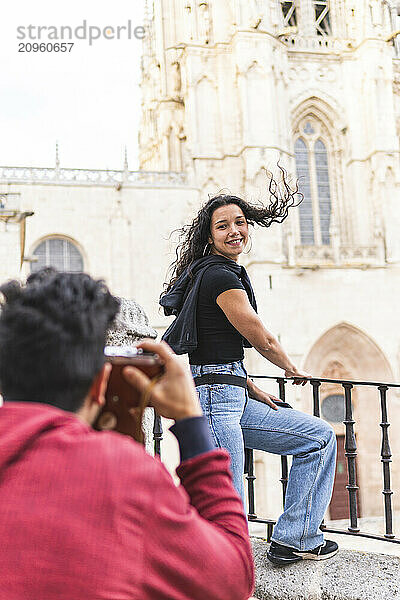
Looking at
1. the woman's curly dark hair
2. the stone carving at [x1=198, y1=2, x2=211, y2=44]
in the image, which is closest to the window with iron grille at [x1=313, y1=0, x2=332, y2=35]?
the stone carving at [x1=198, y1=2, x2=211, y2=44]

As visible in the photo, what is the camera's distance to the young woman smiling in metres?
2.58

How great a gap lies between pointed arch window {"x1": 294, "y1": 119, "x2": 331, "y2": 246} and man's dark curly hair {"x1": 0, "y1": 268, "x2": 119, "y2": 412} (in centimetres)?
2097

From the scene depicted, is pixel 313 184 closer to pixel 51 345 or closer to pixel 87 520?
pixel 51 345

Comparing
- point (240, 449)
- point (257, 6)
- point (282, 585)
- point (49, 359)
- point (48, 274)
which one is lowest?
point (282, 585)

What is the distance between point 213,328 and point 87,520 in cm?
161

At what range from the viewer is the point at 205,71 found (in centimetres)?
2159

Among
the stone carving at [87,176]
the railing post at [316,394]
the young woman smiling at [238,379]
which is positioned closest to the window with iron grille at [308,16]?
the stone carving at [87,176]

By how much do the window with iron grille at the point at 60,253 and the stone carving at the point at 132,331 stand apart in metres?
17.3

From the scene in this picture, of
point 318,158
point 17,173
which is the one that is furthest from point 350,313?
point 17,173

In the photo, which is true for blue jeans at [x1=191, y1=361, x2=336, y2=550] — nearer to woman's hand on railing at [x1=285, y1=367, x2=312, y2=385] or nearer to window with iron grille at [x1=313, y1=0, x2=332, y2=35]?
woman's hand on railing at [x1=285, y1=367, x2=312, y2=385]

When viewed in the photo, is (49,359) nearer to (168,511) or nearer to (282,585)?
(168,511)

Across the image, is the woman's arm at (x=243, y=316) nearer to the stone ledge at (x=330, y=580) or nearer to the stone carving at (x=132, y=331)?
the stone carving at (x=132, y=331)

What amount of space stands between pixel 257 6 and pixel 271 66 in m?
2.08

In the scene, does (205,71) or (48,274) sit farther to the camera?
(205,71)
